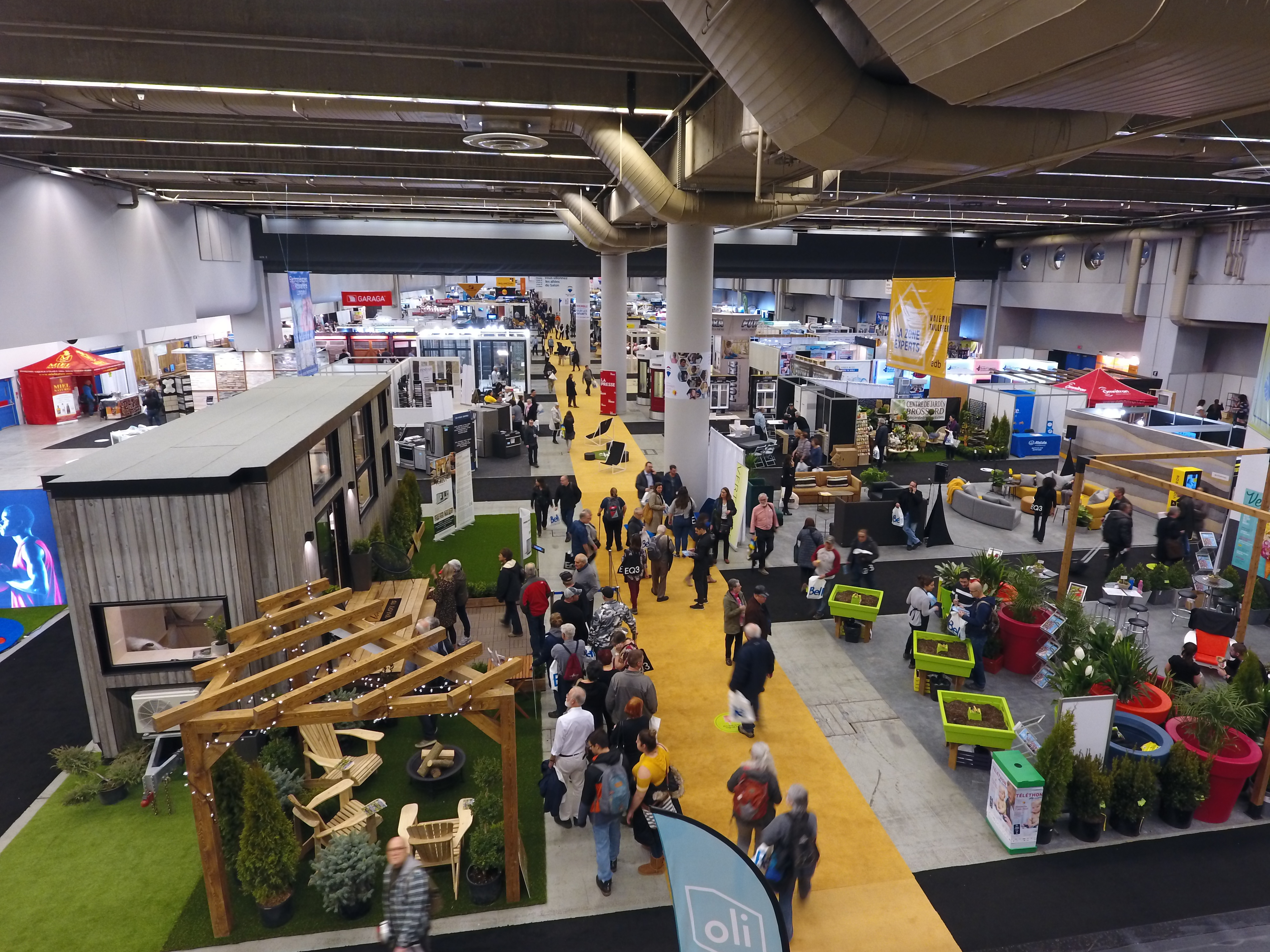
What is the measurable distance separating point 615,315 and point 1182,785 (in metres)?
23.6

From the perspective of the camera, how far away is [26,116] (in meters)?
9.96

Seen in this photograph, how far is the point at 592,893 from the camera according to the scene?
6113 mm

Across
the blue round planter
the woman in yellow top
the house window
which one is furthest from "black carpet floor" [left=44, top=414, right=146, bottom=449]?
the blue round planter

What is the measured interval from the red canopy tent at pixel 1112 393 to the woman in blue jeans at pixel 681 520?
45.4ft

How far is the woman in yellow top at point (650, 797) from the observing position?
607 centimetres

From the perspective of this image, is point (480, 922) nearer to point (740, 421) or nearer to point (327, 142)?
point (327, 142)

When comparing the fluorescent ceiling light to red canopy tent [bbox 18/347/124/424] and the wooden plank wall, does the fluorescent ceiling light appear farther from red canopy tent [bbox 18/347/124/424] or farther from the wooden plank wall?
red canopy tent [bbox 18/347/124/424]

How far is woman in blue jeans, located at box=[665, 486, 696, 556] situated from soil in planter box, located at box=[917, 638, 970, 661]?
15.6ft

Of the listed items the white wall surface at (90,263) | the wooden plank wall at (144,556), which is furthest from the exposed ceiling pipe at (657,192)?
the white wall surface at (90,263)

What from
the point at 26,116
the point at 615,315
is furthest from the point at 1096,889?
the point at 615,315

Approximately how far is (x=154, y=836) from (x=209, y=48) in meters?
8.80

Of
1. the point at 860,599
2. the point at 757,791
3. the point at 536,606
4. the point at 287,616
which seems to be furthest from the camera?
the point at 860,599

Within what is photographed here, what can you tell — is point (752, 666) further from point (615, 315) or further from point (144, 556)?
point (615, 315)

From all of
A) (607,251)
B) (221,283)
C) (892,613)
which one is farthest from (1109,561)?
(221,283)
